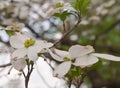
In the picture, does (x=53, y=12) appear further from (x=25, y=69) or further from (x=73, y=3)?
(x=25, y=69)

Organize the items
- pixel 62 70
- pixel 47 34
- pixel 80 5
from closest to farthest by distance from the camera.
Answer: pixel 62 70, pixel 80 5, pixel 47 34

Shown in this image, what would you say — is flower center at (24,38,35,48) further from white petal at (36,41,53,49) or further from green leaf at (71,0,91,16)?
green leaf at (71,0,91,16)

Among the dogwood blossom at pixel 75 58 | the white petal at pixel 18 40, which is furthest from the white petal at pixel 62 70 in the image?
the white petal at pixel 18 40

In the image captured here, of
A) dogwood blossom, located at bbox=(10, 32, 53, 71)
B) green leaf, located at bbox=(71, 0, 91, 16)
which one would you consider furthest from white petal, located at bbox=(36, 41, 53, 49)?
green leaf, located at bbox=(71, 0, 91, 16)

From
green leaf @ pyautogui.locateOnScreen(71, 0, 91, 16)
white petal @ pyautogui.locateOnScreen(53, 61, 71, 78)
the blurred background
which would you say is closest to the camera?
white petal @ pyautogui.locateOnScreen(53, 61, 71, 78)

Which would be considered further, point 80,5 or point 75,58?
point 80,5

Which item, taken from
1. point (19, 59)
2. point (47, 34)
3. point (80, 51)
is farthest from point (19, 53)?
point (47, 34)

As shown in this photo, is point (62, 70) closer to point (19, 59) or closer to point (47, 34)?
point (19, 59)

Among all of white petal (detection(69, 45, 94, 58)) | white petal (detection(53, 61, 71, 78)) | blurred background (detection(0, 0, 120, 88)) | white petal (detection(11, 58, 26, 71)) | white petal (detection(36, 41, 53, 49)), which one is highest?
white petal (detection(36, 41, 53, 49))
